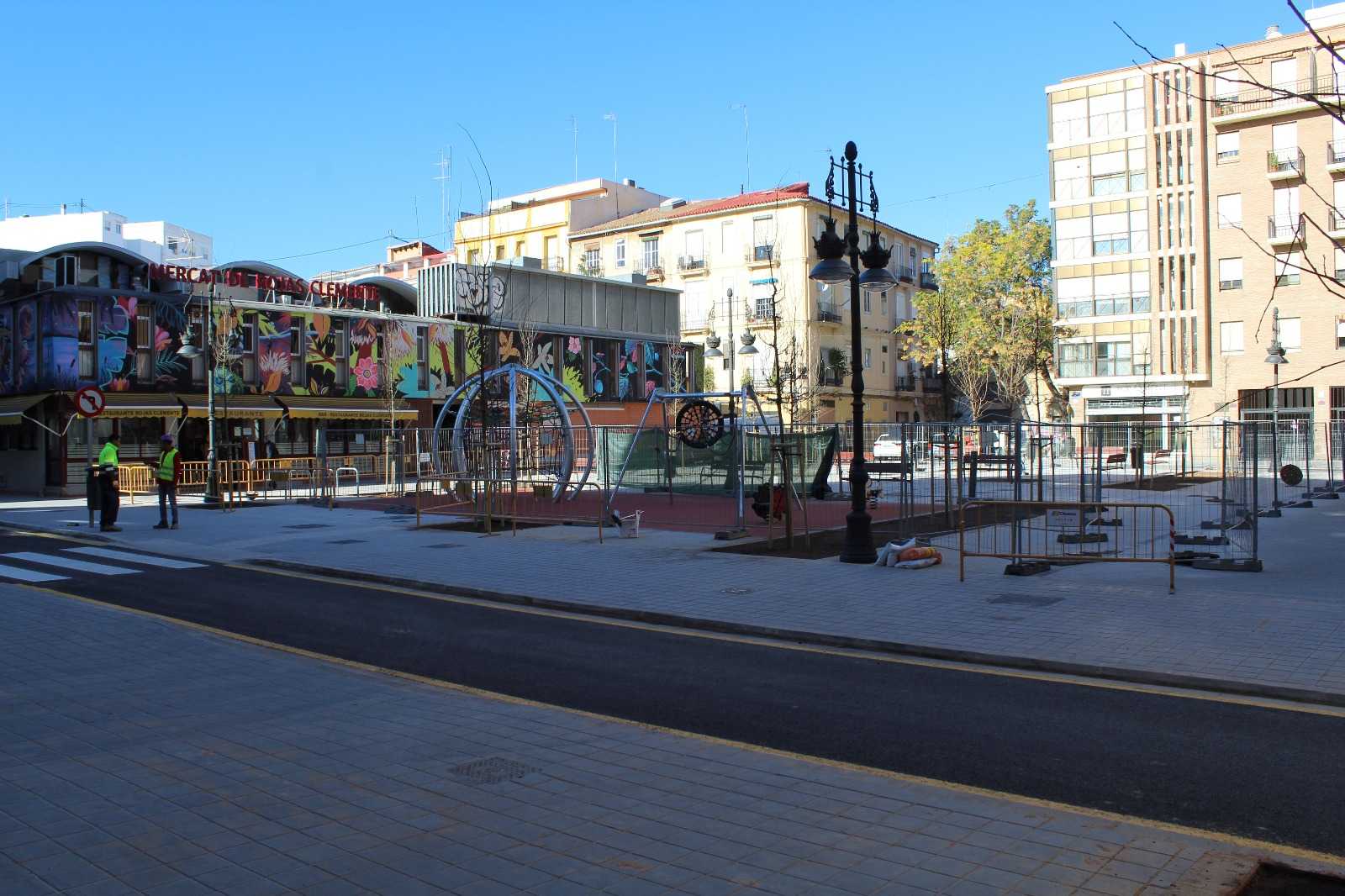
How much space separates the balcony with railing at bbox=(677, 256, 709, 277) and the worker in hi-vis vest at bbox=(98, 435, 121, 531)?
4270 cm

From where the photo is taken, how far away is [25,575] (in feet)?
46.3

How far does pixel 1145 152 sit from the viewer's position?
55.7 metres

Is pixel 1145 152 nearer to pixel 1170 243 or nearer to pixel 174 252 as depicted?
pixel 1170 243

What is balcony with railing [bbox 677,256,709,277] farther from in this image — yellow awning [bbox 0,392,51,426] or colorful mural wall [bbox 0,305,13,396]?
yellow awning [bbox 0,392,51,426]

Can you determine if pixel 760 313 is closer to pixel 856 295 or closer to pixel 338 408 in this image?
pixel 338 408

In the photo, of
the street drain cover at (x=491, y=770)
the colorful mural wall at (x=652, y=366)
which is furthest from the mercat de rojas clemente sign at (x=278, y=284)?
the street drain cover at (x=491, y=770)

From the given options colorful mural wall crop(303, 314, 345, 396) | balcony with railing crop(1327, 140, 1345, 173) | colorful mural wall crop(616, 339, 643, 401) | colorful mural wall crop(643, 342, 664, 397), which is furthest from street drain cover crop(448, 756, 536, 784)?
balcony with railing crop(1327, 140, 1345, 173)

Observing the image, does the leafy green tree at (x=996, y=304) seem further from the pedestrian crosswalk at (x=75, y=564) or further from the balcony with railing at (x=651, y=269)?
the pedestrian crosswalk at (x=75, y=564)

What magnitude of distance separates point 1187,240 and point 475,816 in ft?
194

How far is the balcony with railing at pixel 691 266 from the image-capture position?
2377 inches

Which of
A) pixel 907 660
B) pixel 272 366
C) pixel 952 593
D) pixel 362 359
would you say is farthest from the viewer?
pixel 362 359

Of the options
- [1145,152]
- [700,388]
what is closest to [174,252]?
[700,388]

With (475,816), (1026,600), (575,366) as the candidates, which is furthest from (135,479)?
(475,816)

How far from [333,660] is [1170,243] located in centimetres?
5705
